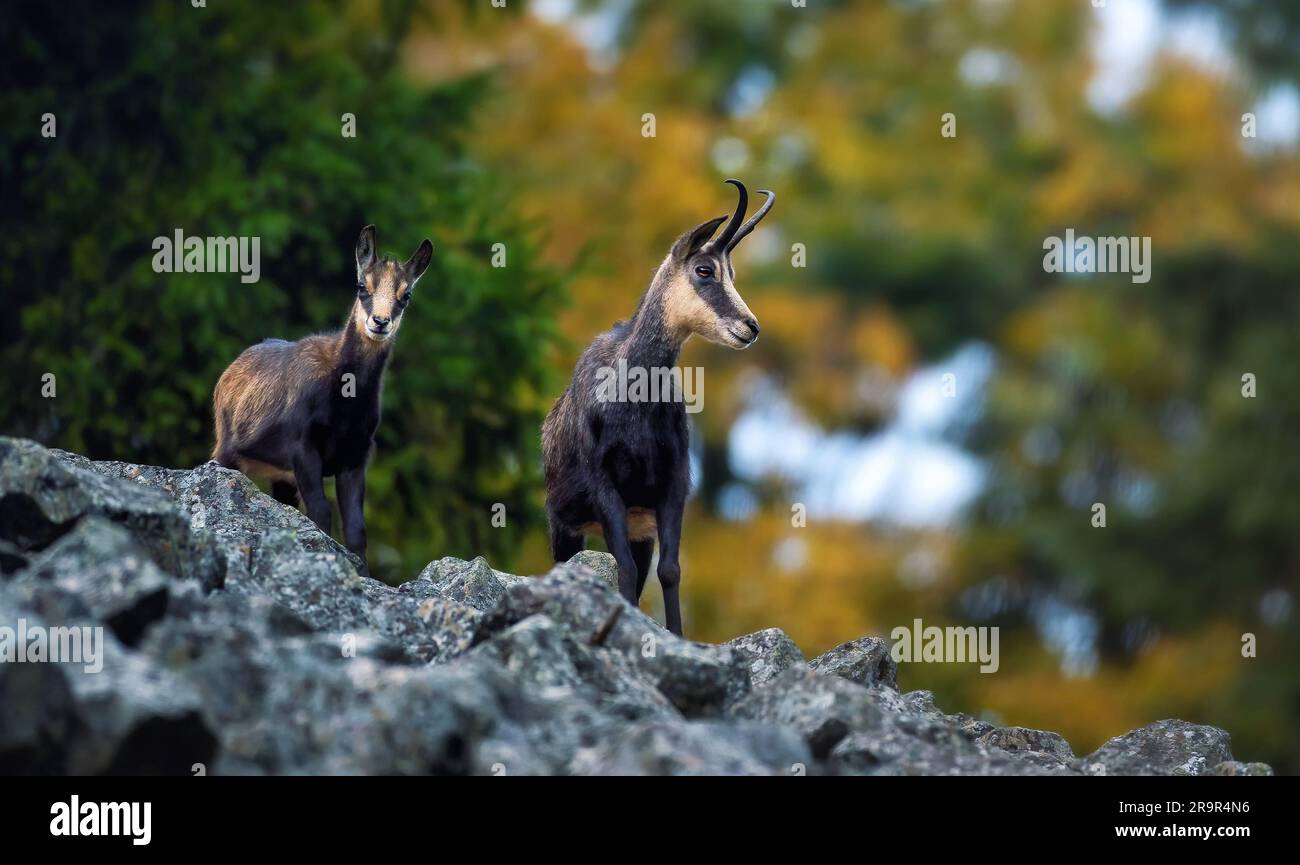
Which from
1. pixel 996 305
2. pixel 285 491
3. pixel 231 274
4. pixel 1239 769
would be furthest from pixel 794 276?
pixel 1239 769

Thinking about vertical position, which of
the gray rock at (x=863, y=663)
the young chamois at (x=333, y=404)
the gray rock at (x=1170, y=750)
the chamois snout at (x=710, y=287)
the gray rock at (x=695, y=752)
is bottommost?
the gray rock at (x=1170, y=750)

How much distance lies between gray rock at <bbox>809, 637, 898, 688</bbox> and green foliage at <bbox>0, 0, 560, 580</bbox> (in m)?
7.00

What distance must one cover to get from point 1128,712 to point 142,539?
2283 centimetres

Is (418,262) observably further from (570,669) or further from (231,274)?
(231,274)

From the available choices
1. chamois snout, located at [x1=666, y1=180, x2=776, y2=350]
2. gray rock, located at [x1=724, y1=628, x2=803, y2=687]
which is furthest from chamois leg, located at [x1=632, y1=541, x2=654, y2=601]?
chamois snout, located at [x1=666, y1=180, x2=776, y2=350]

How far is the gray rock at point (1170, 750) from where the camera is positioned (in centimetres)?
953

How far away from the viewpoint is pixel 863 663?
405 inches

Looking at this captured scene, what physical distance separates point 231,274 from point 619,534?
7.15 m

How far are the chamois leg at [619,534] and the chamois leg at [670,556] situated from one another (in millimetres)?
177

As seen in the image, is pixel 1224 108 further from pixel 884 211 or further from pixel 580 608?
pixel 580 608

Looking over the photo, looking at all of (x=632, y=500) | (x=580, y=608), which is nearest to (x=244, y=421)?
(x=632, y=500)

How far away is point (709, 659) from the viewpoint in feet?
28.5

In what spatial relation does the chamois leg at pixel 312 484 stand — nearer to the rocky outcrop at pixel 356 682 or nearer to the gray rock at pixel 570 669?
the rocky outcrop at pixel 356 682

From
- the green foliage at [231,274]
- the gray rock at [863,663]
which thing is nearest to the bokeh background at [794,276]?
the green foliage at [231,274]
